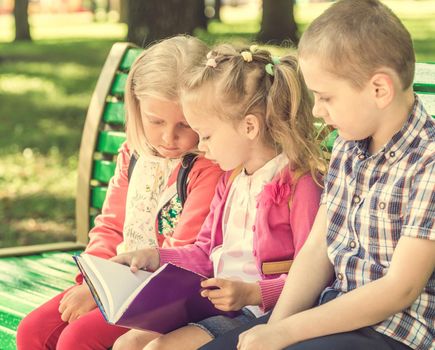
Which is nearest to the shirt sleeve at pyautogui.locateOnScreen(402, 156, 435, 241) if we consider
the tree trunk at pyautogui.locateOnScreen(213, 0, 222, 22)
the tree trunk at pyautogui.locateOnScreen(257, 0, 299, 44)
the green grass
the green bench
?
the green grass

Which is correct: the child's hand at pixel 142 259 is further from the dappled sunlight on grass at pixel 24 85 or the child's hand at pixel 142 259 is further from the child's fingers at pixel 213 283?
the dappled sunlight on grass at pixel 24 85

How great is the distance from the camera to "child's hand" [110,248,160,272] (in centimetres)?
326

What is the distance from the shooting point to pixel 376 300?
2.65m

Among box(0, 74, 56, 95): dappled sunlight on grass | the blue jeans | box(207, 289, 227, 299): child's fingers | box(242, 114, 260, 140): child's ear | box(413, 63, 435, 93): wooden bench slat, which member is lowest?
box(0, 74, 56, 95): dappled sunlight on grass

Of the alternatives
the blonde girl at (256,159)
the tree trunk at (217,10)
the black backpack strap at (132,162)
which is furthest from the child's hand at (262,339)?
the tree trunk at (217,10)

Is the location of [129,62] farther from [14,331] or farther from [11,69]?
[11,69]

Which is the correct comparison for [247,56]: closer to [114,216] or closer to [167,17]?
[114,216]

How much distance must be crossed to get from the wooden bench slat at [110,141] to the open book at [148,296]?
138 centimetres

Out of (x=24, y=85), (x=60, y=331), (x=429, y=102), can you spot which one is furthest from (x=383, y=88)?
(x=24, y=85)

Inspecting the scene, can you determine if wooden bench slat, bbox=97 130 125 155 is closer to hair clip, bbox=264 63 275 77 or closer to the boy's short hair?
hair clip, bbox=264 63 275 77

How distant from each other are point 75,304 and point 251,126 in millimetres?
830

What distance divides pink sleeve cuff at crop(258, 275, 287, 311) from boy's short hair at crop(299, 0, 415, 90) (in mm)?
675

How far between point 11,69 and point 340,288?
1229 cm

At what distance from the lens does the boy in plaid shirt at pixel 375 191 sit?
8.66 ft
